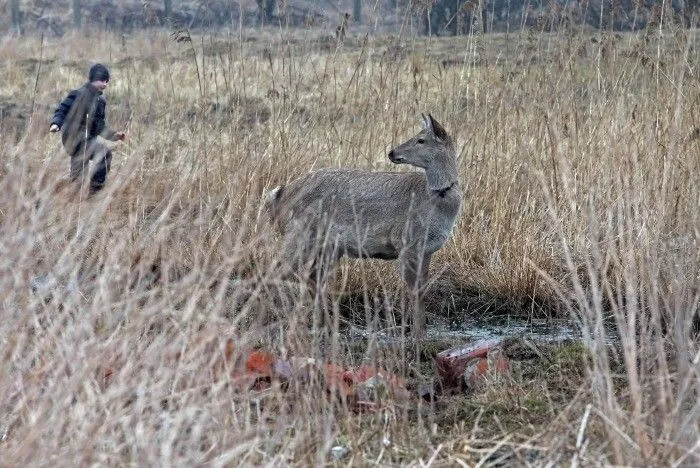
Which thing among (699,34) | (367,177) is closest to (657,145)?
(367,177)

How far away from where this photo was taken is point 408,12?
26.5 feet

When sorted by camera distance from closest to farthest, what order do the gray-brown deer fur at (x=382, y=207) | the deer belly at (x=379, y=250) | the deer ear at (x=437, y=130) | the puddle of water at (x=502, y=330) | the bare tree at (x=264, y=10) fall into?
the puddle of water at (x=502, y=330) → the gray-brown deer fur at (x=382, y=207) → the deer belly at (x=379, y=250) → the deer ear at (x=437, y=130) → the bare tree at (x=264, y=10)

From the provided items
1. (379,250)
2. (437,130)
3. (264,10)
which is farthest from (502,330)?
(264,10)

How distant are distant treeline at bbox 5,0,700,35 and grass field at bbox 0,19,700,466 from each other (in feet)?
0.86

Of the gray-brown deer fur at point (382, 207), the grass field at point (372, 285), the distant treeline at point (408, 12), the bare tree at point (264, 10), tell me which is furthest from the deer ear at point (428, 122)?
the bare tree at point (264, 10)

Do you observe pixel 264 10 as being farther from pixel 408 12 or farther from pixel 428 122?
pixel 428 122

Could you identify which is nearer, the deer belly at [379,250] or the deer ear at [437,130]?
the deer belly at [379,250]

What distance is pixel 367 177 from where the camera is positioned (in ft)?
22.6

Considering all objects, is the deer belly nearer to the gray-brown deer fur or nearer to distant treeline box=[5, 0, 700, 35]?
the gray-brown deer fur

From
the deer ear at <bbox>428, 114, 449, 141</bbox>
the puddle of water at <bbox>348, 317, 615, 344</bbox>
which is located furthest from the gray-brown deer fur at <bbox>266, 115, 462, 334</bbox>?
the puddle of water at <bbox>348, 317, 615, 344</bbox>

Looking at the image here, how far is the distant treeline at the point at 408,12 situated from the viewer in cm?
807

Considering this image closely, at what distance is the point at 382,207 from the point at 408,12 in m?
1.77

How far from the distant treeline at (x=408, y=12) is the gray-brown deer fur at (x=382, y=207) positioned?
1.15m

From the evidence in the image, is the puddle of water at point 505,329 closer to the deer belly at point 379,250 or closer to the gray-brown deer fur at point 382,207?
the gray-brown deer fur at point 382,207
